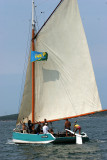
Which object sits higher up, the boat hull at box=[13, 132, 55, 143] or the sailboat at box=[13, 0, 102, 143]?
the sailboat at box=[13, 0, 102, 143]

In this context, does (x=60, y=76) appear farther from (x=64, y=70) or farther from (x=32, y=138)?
(x=32, y=138)

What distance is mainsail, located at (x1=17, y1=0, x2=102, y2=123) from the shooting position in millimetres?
38031

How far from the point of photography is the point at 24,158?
32.0 metres

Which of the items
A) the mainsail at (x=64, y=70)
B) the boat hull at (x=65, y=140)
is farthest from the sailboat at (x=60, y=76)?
the boat hull at (x=65, y=140)

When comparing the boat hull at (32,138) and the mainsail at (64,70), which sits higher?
the mainsail at (64,70)

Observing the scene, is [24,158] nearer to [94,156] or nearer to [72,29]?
[94,156]

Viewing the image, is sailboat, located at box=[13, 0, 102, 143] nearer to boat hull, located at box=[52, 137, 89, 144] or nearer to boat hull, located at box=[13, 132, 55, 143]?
boat hull, located at box=[13, 132, 55, 143]

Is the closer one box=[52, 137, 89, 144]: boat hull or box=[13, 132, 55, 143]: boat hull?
box=[52, 137, 89, 144]: boat hull

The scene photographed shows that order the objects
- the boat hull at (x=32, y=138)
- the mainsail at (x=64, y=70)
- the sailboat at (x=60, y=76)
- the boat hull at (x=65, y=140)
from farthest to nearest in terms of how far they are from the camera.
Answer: the mainsail at (x=64, y=70)
the sailboat at (x=60, y=76)
the boat hull at (x=32, y=138)
the boat hull at (x=65, y=140)

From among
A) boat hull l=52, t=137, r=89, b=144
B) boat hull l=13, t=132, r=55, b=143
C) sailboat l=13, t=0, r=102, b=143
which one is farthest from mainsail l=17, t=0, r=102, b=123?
boat hull l=52, t=137, r=89, b=144

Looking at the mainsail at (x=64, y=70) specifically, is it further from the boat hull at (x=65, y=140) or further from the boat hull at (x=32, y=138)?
the boat hull at (x=65, y=140)

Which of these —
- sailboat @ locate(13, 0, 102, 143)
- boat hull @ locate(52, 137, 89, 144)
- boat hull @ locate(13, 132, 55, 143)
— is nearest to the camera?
boat hull @ locate(52, 137, 89, 144)

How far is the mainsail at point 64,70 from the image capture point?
125 feet

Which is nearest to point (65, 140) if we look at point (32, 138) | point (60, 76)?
point (32, 138)
